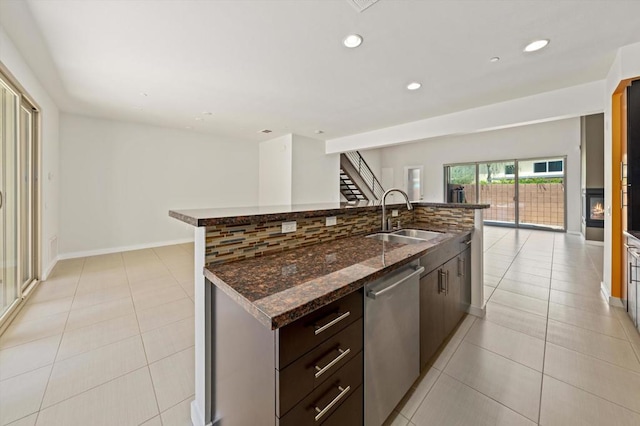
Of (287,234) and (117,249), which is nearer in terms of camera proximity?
(287,234)

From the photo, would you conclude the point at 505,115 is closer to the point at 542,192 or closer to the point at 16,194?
the point at 542,192

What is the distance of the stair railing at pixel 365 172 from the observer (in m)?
9.10

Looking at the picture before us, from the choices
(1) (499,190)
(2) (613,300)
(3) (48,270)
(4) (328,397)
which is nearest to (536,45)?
(2) (613,300)

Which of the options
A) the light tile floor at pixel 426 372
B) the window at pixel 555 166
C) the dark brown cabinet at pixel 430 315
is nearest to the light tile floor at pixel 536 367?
the light tile floor at pixel 426 372

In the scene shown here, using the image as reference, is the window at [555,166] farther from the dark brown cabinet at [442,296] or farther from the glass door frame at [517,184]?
the dark brown cabinet at [442,296]

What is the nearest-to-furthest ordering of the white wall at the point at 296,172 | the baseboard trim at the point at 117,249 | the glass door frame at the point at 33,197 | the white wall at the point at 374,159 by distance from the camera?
1. the glass door frame at the point at 33,197
2. the baseboard trim at the point at 117,249
3. the white wall at the point at 296,172
4. the white wall at the point at 374,159

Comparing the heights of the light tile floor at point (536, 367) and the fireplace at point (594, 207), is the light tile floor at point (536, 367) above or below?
below

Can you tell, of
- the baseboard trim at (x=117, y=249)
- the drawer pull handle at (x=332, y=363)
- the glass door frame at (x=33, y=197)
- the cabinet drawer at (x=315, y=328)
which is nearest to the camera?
the cabinet drawer at (x=315, y=328)

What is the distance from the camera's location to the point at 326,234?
185 cm

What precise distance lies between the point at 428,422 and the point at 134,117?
6127mm

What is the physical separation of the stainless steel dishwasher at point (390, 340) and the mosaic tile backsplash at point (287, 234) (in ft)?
2.05

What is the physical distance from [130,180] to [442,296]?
6034 millimetres

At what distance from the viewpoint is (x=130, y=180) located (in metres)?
5.26

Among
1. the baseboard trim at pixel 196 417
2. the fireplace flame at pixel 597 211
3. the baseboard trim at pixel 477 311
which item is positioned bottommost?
the baseboard trim at pixel 196 417
